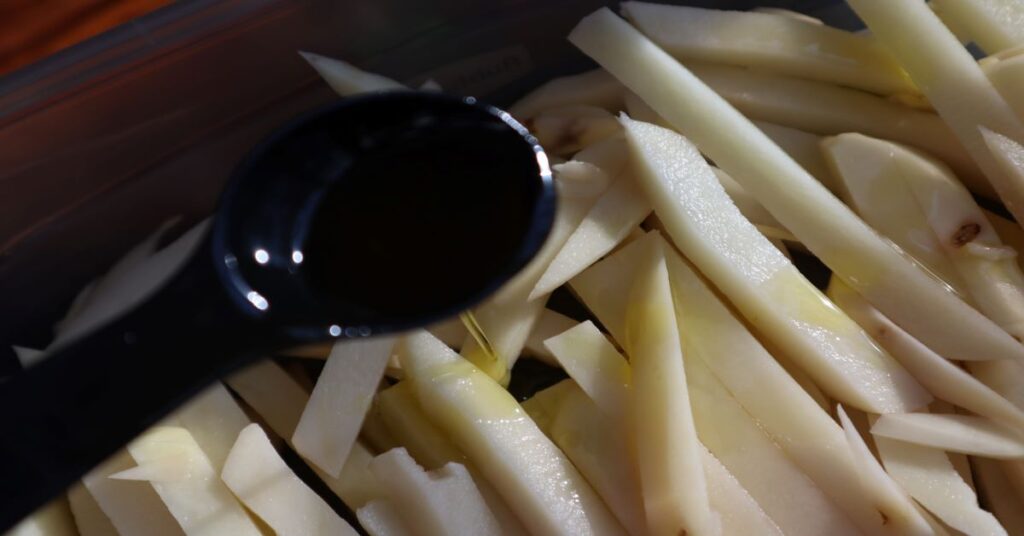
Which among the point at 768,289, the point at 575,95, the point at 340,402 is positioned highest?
the point at 575,95

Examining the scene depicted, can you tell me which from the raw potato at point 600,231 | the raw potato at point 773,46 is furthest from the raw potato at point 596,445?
the raw potato at point 773,46

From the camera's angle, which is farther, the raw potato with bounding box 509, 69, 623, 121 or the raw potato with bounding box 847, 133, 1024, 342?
the raw potato with bounding box 509, 69, 623, 121

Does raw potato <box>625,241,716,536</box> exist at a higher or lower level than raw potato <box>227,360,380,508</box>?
higher

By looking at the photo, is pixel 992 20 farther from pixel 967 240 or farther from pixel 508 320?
pixel 508 320

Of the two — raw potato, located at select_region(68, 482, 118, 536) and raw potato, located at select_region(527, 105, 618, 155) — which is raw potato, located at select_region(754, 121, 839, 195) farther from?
raw potato, located at select_region(68, 482, 118, 536)

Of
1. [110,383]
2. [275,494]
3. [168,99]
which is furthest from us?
[168,99]

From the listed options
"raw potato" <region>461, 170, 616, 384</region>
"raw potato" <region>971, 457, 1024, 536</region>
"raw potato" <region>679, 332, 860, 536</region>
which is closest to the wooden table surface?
"raw potato" <region>461, 170, 616, 384</region>

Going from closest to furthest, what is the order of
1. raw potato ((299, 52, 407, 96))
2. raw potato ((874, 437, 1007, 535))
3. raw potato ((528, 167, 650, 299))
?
raw potato ((874, 437, 1007, 535))
raw potato ((528, 167, 650, 299))
raw potato ((299, 52, 407, 96))

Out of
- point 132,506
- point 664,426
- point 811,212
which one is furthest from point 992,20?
point 132,506
